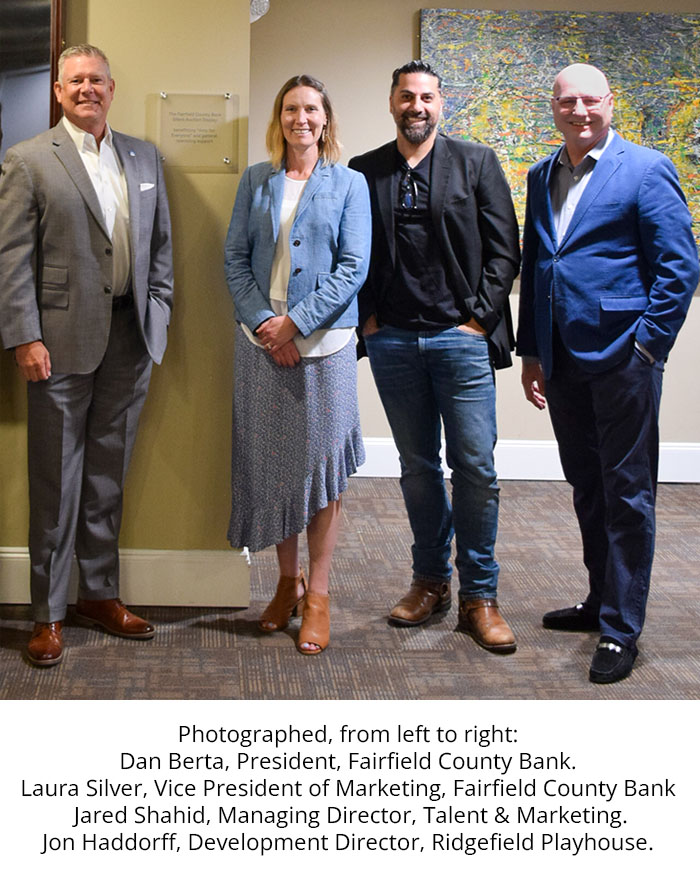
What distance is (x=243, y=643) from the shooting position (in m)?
2.96

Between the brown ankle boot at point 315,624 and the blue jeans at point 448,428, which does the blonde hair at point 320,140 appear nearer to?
the blue jeans at point 448,428

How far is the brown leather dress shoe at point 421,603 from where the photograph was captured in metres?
3.11

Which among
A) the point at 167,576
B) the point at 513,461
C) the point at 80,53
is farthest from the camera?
the point at 513,461

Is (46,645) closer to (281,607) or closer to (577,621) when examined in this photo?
(281,607)

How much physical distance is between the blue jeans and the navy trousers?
230mm

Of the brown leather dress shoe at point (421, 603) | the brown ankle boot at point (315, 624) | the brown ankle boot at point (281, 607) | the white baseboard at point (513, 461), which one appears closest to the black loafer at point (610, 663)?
the brown leather dress shoe at point (421, 603)

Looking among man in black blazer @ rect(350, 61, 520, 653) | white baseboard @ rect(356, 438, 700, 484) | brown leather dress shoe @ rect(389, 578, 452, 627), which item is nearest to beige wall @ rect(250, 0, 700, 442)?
white baseboard @ rect(356, 438, 700, 484)

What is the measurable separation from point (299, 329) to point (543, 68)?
3.16 metres

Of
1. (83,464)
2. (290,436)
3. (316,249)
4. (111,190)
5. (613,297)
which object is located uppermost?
(111,190)

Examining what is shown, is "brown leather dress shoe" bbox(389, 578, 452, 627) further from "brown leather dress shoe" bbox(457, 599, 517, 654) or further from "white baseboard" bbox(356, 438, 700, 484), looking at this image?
"white baseboard" bbox(356, 438, 700, 484)

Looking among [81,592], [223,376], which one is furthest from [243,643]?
[223,376]

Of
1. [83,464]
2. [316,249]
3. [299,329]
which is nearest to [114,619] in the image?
[83,464]

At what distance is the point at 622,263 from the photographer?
105 inches

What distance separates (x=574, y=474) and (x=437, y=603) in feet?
1.96
